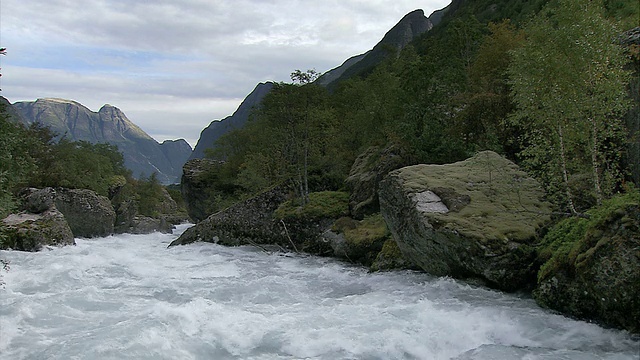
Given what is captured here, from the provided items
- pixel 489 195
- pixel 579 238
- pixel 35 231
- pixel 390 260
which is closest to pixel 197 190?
pixel 35 231

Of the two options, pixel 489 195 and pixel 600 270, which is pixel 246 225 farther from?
pixel 600 270

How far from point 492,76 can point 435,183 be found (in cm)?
982

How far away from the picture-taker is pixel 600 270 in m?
8.29

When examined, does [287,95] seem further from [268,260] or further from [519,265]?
[519,265]

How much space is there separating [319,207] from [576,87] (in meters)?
14.3

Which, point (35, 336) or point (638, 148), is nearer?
point (35, 336)

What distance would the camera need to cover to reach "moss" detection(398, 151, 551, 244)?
11672 mm

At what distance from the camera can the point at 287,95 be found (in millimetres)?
24828

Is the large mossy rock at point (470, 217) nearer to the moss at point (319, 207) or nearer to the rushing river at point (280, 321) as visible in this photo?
the rushing river at point (280, 321)

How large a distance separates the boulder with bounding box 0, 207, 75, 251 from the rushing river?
6.64 metres

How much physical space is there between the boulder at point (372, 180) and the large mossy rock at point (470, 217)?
17.3 ft

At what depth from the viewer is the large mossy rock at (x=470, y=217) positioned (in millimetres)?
11141

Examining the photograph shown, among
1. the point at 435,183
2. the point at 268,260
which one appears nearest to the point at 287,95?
the point at 268,260

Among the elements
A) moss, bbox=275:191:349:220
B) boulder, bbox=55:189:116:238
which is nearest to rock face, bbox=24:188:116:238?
boulder, bbox=55:189:116:238
